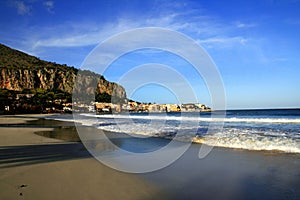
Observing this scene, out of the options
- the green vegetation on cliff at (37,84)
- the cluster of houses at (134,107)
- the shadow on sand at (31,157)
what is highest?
the green vegetation on cliff at (37,84)

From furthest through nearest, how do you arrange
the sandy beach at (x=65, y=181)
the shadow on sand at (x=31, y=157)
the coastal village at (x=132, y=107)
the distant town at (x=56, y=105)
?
the coastal village at (x=132, y=107)
the distant town at (x=56, y=105)
the shadow on sand at (x=31, y=157)
the sandy beach at (x=65, y=181)

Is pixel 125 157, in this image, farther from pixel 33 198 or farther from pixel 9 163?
pixel 33 198

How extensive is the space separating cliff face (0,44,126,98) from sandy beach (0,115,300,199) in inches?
2802

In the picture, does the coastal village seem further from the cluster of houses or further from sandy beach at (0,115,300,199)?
sandy beach at (0,115,300,199)

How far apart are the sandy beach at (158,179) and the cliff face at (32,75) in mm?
71172

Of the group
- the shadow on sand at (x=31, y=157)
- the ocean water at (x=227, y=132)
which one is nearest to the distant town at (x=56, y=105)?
the ocean water at (x=227, y=132)

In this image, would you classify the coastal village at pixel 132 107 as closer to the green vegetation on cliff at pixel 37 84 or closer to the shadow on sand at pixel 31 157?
the green vegetation on cliff at pixel 37 84

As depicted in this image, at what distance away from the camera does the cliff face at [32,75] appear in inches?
3521

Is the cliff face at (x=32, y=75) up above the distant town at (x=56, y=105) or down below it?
above

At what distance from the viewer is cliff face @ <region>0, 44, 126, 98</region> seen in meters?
89.4

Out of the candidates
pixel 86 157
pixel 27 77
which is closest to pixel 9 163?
pixel 86 157

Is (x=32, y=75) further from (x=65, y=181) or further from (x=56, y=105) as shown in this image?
(x=65, y=181)

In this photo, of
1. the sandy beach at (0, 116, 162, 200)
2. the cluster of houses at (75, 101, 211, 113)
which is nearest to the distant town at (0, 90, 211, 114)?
the cluster of houses at (75, 101, 211, 113)

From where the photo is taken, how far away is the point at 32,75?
100125 millimetres
